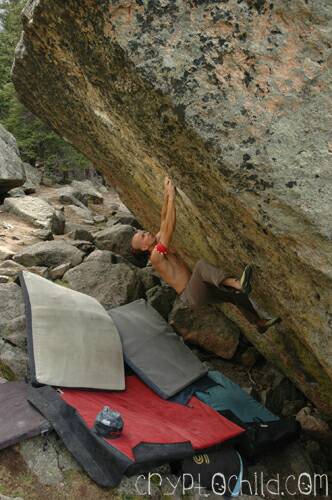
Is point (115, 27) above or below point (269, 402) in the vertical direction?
above

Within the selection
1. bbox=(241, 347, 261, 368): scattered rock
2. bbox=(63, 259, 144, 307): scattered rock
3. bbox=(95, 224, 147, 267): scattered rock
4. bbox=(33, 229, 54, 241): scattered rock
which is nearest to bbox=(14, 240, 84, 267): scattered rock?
bbox=(63, 259, 144, 307): scattered rock

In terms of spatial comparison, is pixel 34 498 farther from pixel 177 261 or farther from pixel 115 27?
pixel 115 27

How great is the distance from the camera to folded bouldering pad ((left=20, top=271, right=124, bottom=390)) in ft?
20.6

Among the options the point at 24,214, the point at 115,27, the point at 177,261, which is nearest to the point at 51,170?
the point at 24,214

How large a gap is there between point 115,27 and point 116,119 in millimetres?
1777

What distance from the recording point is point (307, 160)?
4.04 meters

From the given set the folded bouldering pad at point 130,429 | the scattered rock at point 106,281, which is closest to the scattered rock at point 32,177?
the scattered rock at point 106,281

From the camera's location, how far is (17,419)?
5152 mm

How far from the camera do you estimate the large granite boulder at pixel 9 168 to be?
16.1 metres

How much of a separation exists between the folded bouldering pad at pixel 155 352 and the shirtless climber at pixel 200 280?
129cm

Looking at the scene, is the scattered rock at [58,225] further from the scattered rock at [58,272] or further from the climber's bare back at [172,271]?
the climber's bare back at [172,271]

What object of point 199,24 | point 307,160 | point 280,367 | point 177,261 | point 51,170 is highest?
point 199,24

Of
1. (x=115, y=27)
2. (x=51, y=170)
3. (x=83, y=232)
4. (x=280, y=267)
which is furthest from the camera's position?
(x=51, y=170)

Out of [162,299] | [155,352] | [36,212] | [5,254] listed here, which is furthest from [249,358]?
[36,212]
